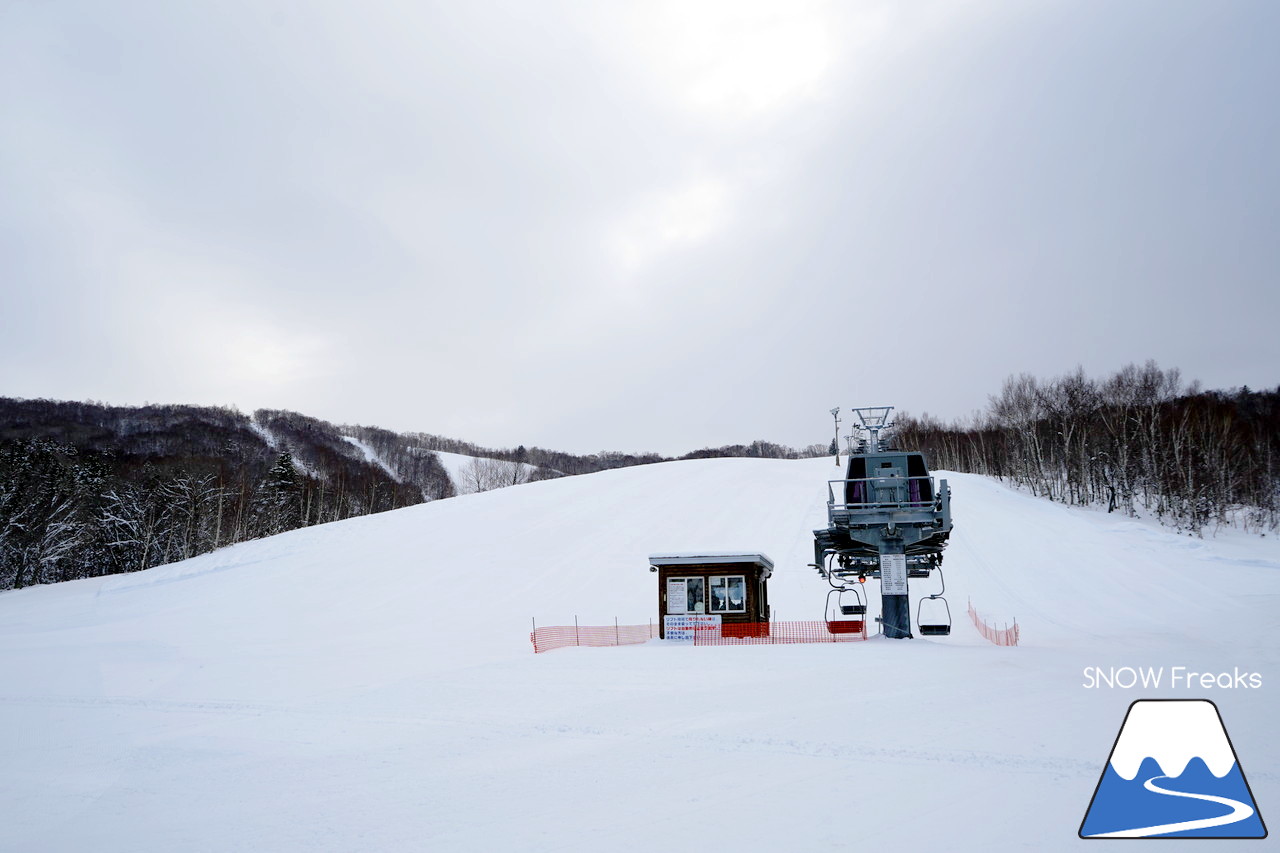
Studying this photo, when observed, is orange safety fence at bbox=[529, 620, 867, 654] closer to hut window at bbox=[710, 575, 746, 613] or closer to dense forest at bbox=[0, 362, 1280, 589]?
hut window at bbox=[710, 575, 746, 613]

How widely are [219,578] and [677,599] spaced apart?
3139 centimetres

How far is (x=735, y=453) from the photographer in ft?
580

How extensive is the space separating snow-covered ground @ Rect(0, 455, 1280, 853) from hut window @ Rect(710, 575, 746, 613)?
3.39m

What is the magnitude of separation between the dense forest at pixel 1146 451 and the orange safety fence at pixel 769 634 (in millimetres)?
39338

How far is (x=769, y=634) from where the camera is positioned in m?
26.6

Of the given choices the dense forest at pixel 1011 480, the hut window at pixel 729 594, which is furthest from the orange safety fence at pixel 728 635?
the dense forest at pixel 1011 480

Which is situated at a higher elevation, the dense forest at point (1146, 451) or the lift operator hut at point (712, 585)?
the dense forest at point (1146, 451)

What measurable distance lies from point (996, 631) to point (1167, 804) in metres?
21.5

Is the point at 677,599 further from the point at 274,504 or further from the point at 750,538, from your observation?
the point at 274,504

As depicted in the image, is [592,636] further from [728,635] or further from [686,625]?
[728,635]

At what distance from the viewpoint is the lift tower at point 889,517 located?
2541 cm

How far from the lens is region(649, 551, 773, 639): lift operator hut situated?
27391mm

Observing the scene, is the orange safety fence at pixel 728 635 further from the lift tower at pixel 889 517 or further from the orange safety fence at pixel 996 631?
the orange safety fence at pixel 996 631

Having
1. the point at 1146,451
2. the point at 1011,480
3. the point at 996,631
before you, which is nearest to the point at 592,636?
the point at 996,631
